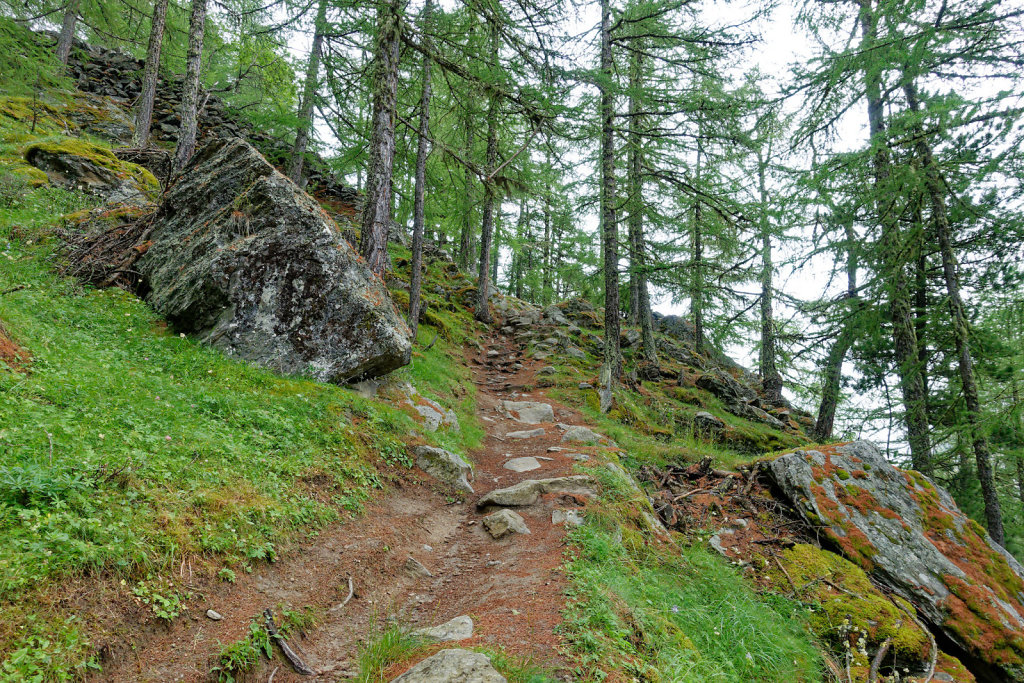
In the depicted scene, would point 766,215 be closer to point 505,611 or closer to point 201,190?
point 505,611

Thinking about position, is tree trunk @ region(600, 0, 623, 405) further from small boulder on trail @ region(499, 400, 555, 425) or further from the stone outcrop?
the stone outcrop

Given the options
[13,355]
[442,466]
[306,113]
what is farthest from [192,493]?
[306,113]

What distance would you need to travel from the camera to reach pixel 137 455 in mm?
3512

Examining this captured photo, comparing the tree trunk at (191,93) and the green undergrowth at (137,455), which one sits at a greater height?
the tree trunk at (191,93)

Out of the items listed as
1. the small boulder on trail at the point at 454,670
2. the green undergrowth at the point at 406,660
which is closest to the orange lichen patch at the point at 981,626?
the green undergrowth at the point at 406,660

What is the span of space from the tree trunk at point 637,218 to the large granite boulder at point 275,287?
23.2 ft

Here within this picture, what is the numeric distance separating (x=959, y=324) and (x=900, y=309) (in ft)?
5.11

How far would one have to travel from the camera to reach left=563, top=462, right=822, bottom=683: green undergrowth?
2973 millimetres

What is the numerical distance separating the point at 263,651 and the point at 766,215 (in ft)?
37.9

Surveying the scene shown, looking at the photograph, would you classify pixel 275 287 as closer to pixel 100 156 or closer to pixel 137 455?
pixel 137 455

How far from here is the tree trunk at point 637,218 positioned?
11312 mm

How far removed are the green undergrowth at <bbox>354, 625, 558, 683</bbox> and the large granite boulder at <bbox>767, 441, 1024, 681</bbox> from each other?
5.98 metres

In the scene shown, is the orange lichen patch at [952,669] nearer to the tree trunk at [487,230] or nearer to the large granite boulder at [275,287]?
the large granite boulder at [275,287]

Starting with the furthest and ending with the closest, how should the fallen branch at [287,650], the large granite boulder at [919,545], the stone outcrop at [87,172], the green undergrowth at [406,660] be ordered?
1. the stone outcrop at [87,172]
2. the large granite boulder at [919,545]
3. the fallen branch at [287,650]
4. the green undergrowth at [406,660]
